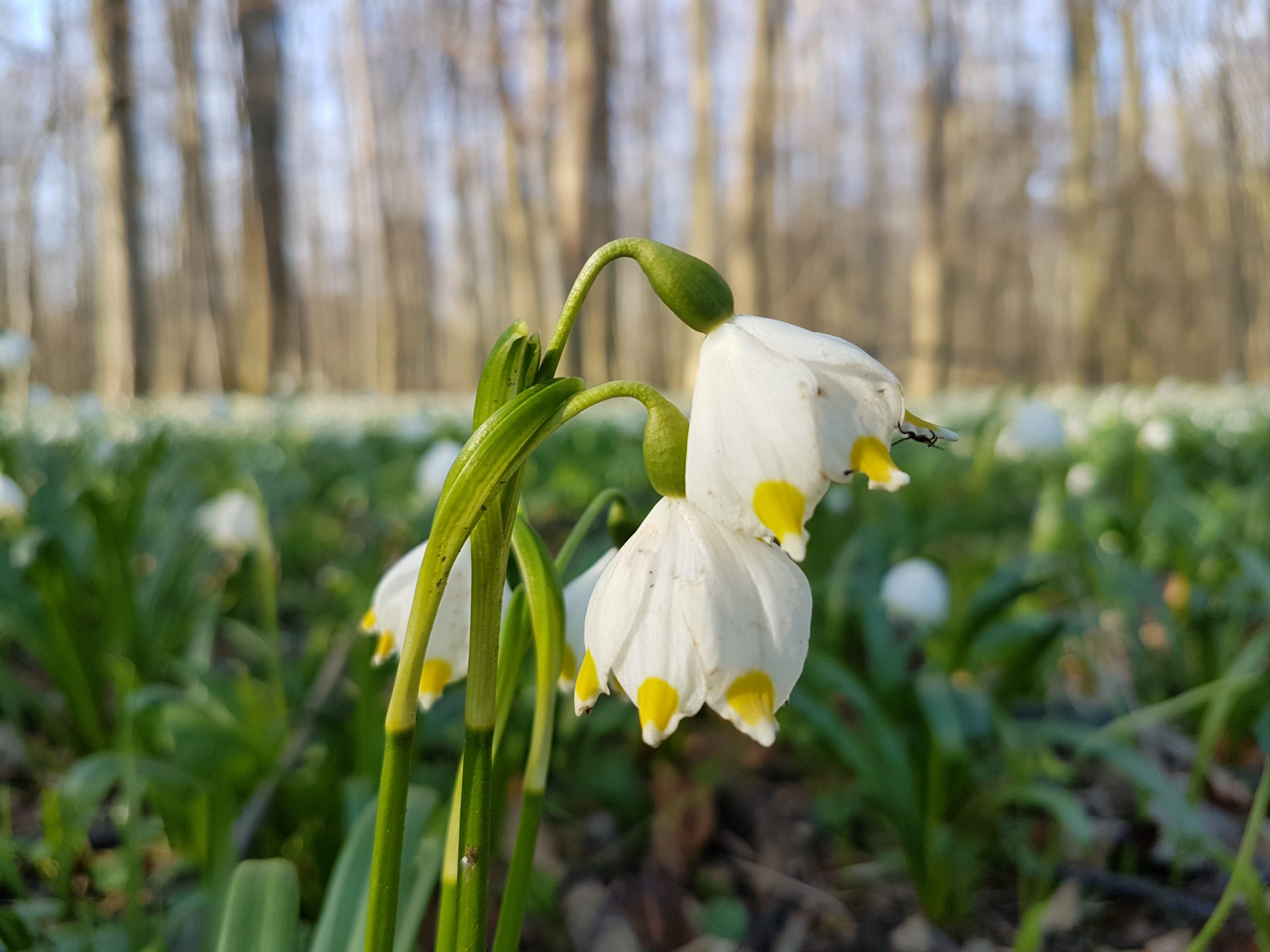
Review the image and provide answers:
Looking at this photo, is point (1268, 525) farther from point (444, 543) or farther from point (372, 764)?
point (444, 543)

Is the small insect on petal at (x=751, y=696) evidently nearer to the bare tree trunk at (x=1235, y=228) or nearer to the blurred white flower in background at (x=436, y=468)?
the blurred white flower in background at (x=436, y=468)

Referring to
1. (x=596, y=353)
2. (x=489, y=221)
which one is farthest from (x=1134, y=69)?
(x=489, y=221)

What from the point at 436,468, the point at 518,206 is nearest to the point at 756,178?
the point at 518,206

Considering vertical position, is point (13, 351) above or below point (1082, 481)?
above

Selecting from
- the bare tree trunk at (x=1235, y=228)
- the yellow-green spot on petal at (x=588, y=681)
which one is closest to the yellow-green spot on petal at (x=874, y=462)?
the yellow-green spot on petal at (x=588, y=681)

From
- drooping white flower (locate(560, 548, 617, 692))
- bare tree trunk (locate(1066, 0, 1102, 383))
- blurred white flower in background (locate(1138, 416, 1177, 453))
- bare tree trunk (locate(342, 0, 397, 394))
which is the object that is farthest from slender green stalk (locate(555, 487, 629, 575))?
bare tree trunk (locate(342, 0, 397, 394))

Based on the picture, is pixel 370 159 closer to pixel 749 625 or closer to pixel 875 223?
pixel 749 625
